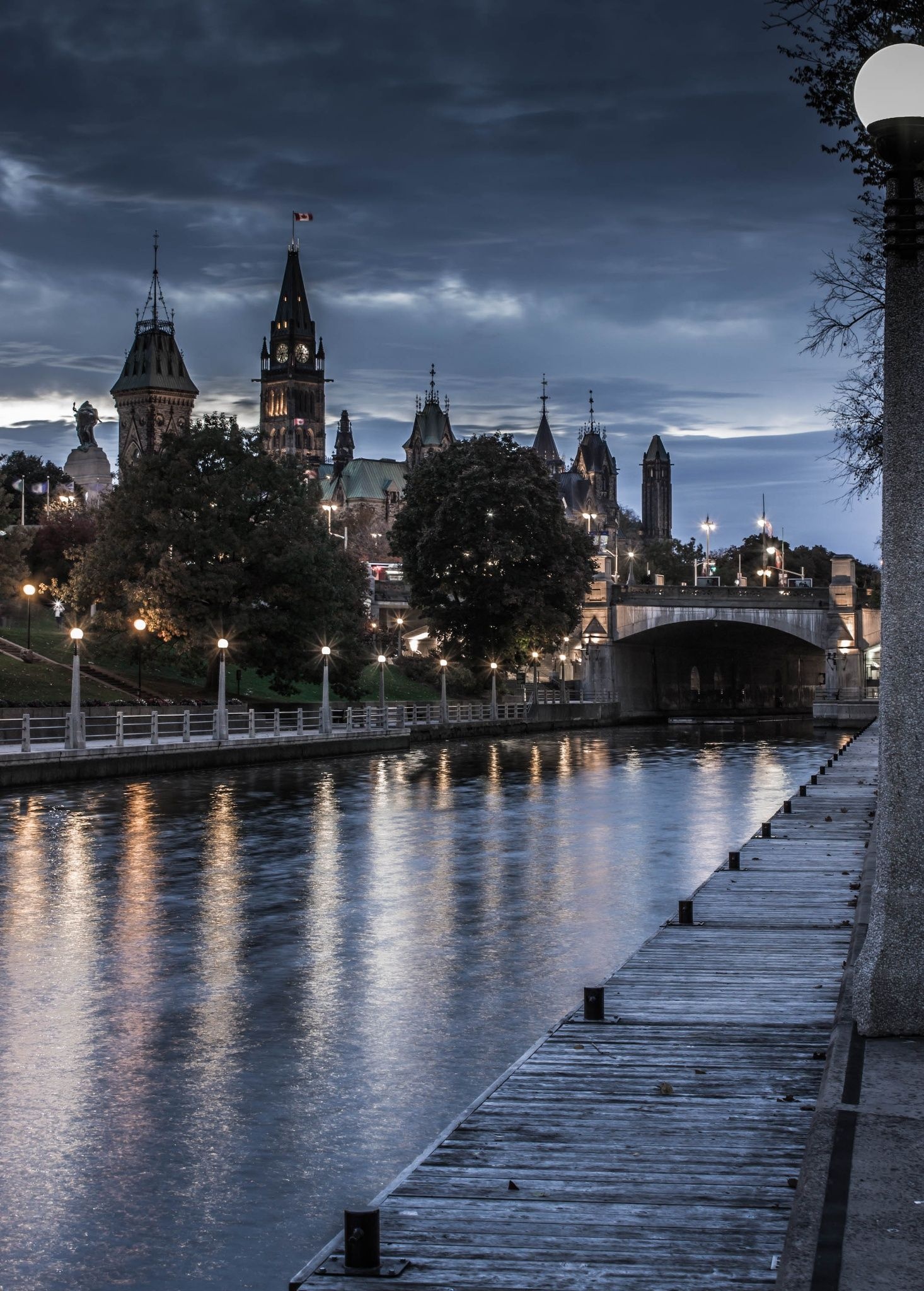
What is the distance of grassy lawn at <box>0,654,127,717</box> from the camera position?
6172 centimetres

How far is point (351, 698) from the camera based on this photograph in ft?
261

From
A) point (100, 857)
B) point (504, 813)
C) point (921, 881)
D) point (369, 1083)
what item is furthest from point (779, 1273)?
point (504, 813)

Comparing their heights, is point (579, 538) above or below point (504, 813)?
above

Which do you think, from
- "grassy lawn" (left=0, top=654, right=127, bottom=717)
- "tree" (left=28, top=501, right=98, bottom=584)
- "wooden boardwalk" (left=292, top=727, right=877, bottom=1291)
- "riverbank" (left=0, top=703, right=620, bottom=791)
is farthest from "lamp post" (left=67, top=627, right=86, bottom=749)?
"tree" (left=28, top=501, right=98, bottom=584)

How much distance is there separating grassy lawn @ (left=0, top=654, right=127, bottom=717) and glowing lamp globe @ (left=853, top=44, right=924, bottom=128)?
53.6 metres

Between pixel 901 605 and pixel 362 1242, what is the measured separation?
460cm

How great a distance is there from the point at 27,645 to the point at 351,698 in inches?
641

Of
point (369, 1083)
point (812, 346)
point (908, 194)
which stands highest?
point (812, 346)

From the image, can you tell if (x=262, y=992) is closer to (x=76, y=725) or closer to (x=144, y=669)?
(x=76, y=725)

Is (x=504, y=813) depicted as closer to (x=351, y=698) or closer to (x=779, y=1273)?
(x=779, y=1273)

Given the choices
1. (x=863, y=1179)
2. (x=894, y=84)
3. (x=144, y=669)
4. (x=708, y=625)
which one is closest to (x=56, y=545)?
(x=144, y=669)

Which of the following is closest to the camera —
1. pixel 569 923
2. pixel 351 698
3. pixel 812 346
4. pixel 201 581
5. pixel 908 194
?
pixel 908 194

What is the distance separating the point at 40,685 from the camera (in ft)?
212

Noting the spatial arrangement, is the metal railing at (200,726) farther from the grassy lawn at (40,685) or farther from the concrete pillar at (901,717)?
the concrete pillar at (901,717)
